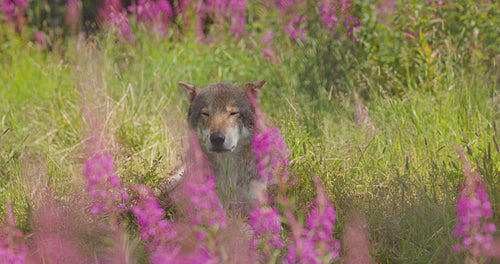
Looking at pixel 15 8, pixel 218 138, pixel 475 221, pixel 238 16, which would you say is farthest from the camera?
pixel 15 8

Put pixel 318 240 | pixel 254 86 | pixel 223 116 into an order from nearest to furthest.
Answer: pixel 318 240
pixel 223 116
pixel 254 86

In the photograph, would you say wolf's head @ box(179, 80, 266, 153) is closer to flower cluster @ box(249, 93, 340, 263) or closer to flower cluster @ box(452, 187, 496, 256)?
flower cluster @ box(249, 93, 340, 263)

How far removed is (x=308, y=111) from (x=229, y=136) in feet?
5.44

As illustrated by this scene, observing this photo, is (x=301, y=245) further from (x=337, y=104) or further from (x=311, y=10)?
(x=311, y=10)

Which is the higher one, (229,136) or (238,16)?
(229,136)

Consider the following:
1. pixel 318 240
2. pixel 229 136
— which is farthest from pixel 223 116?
pixel 318 240

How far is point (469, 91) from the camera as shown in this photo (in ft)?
17.0

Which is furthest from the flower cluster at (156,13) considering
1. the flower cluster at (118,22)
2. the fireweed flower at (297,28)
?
the fireweed flower at (297,28)

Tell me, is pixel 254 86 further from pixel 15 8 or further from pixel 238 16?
pixel 15 8

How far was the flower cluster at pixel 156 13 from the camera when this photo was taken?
7595 millimetres

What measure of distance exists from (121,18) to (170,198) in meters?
3.92

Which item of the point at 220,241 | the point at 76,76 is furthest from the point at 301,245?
the point at 76,76

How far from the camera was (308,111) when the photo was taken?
516 cm

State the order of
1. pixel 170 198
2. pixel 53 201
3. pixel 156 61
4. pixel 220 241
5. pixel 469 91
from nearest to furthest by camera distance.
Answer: pixel 220 241 → pixel 53 201 → pixel 170 198 → pixel 469 91 → pixel 156 61
